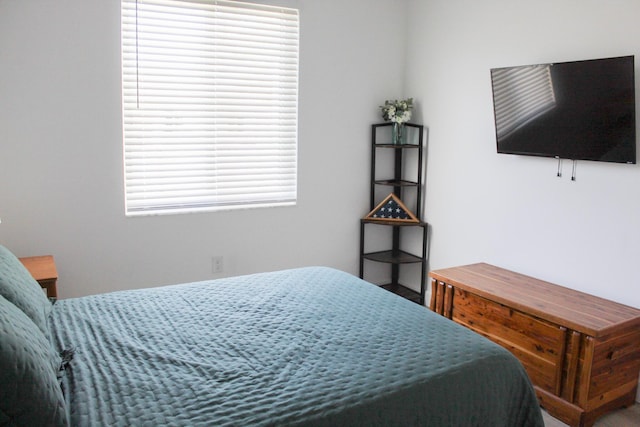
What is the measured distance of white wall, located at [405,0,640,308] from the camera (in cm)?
284

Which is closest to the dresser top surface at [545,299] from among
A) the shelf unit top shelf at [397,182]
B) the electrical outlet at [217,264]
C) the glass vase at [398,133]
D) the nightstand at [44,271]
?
the shelf unit top shelf at [397,182]

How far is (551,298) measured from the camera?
2896 mm

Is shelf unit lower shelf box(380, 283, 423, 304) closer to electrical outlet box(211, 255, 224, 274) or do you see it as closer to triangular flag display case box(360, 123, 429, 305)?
triangular flag display case box(360, 123, 429, 305)

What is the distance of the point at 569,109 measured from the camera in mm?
2961

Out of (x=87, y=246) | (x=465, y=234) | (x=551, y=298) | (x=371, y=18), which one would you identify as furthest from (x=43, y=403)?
(x=371, y=18)

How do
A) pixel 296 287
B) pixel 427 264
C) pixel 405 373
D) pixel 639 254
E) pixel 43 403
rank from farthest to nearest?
pixel 427 264 < pixel 639 254 < pixel 296 287 < pixel 405 373 < pixel 43 403

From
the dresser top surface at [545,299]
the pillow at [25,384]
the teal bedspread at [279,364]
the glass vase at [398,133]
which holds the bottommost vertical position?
the dresser top surface at [545,299]

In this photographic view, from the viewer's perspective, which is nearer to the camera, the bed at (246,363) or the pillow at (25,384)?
the pillow at (25,384)

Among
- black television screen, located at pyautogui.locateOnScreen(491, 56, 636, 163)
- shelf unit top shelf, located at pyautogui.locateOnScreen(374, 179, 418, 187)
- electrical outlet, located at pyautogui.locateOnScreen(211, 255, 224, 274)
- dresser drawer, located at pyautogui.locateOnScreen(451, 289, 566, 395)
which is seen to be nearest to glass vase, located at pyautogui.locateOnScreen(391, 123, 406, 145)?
shelf unit top shelf, located at pyautogui.locateOnScreen(374, 179, 418, 187)

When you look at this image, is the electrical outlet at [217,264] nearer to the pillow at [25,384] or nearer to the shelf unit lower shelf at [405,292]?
the shelf unit lower shelf at [405,292]

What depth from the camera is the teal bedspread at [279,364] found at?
1.52 m

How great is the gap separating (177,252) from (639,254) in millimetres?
2791

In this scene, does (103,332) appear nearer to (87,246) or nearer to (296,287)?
(296,287)

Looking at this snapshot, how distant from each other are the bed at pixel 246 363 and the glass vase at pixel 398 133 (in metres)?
2.02
